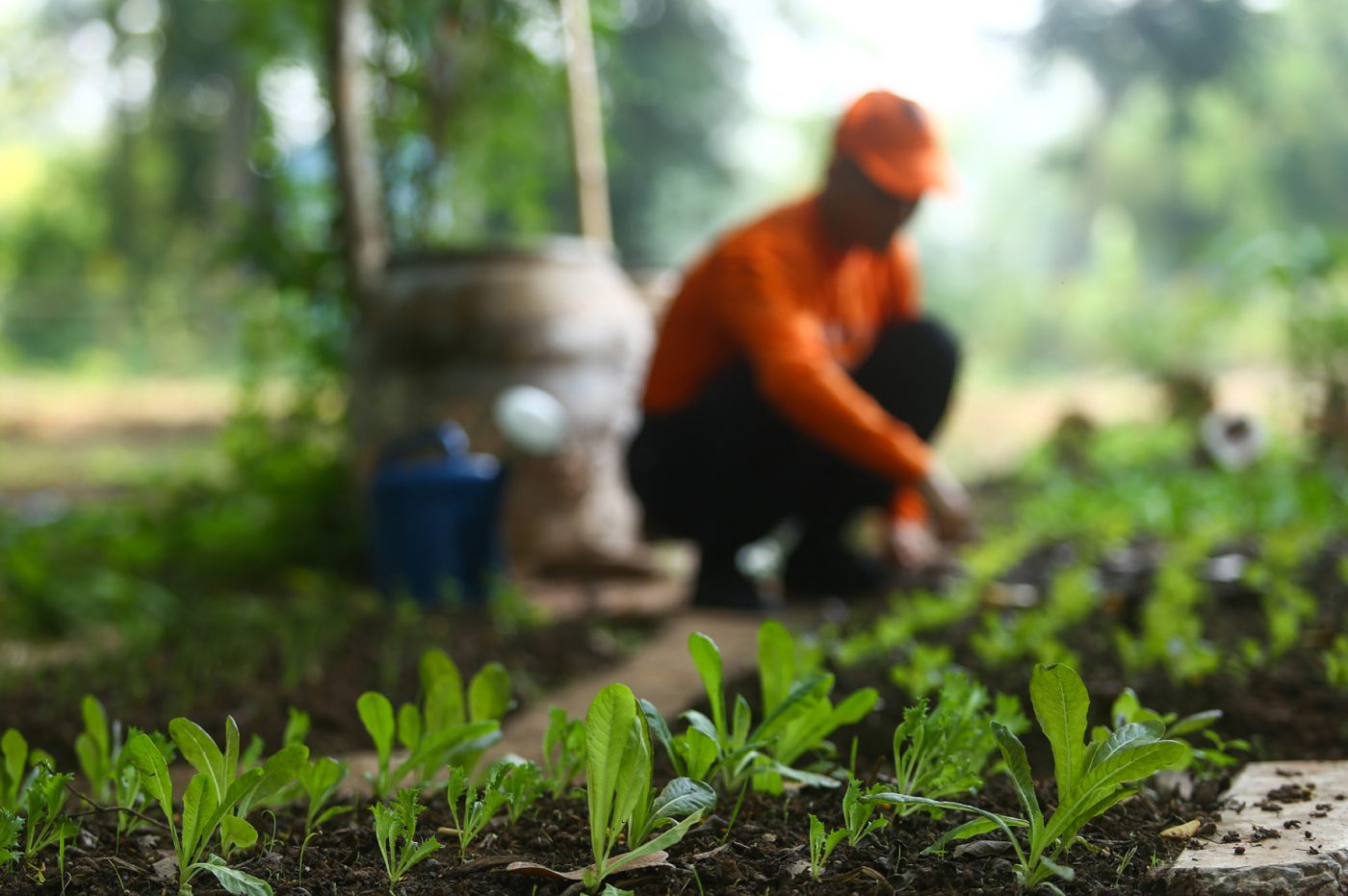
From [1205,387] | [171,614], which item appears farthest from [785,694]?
[1205,387]

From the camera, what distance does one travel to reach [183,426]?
12.6m

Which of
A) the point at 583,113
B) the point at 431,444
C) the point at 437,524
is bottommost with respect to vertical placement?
the point at 437,524

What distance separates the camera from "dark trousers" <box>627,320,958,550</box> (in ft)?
11.0

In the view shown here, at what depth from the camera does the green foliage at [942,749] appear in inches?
49.3

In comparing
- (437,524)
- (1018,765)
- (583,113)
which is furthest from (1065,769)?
(583,113)

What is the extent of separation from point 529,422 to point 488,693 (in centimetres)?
255

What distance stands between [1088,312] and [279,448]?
6551 millimetres

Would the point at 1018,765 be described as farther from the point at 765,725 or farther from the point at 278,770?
the point at 278,770

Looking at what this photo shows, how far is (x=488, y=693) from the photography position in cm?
146

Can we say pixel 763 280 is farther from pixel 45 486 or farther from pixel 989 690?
pixel 45 486

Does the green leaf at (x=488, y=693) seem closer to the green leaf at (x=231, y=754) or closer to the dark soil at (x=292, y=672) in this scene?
the green leaf at (x=231, y=754)

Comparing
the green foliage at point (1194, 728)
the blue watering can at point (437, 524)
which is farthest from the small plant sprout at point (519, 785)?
the blue watering can at point (437, 524)

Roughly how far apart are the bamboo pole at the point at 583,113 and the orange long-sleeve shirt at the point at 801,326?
7.65 ft

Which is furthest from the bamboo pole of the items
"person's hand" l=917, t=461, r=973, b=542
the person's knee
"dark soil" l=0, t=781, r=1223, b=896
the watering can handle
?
"dark soil" l=0, t=781, r=1223, b=896
